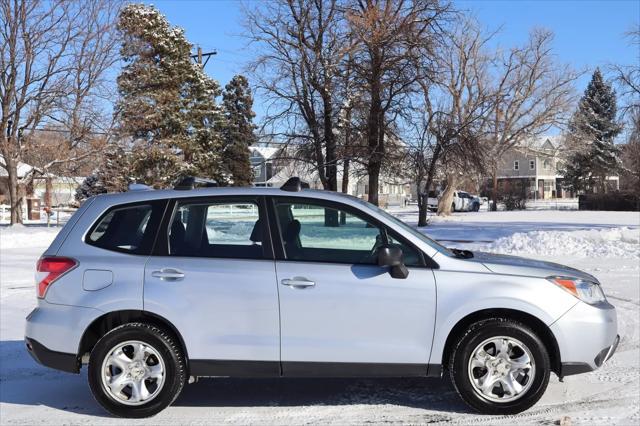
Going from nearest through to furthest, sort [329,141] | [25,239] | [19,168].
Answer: [25,239] < [329,141] < [19,168]

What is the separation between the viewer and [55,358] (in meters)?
4.74

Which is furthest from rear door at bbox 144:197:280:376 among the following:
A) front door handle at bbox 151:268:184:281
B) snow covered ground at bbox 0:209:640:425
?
snow covered ground at bbox 0:209:640:425

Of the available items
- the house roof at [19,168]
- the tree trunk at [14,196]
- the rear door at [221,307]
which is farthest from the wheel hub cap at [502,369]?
the house roof at [19,168]

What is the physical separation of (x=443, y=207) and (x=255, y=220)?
36162mm

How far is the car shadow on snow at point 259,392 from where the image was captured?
5070mm

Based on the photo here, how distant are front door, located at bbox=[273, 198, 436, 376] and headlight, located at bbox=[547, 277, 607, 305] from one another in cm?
104

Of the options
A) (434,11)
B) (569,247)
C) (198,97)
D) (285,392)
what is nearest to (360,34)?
(434,11)

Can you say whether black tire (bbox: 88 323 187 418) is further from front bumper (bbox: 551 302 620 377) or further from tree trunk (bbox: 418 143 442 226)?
tree trunk (bbox: 418 143 442 226)

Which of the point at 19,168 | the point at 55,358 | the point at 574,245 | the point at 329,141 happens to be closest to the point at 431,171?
the point at 329,141

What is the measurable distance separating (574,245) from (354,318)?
1270 cm

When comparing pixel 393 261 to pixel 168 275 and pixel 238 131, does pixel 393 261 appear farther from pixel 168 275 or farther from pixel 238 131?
pixel 238 131

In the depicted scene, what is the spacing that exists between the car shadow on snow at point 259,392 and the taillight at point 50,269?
42.4 inches

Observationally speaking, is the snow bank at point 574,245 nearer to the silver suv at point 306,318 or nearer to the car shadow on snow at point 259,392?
the car shadow on snow at point 259,392

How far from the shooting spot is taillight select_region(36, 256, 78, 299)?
4.75 meters
